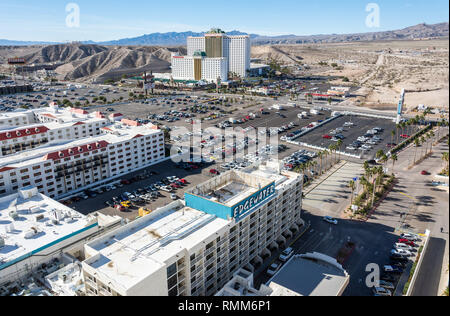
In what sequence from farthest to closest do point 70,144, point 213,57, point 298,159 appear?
point 213,57
point 298,159
point 70,144

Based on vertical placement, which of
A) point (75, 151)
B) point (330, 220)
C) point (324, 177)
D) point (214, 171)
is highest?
point (75, 151)

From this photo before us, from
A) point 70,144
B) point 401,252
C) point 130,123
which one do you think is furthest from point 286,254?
point 130,123

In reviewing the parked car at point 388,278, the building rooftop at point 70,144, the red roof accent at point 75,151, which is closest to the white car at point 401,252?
the parked car at point 388,278

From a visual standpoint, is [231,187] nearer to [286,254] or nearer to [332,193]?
[286,254]

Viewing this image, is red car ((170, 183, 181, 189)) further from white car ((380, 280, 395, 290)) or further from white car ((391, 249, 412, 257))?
white car ((380, 280, 395, 290))

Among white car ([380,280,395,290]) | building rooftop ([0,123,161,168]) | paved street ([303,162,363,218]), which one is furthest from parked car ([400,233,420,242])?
building rooftop ([0,123,161,168])

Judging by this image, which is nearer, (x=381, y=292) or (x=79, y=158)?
(x=381, y=292)

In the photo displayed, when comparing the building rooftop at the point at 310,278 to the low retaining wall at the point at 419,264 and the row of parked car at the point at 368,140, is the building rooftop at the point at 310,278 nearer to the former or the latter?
the low retaining wall at the point at 419,264
